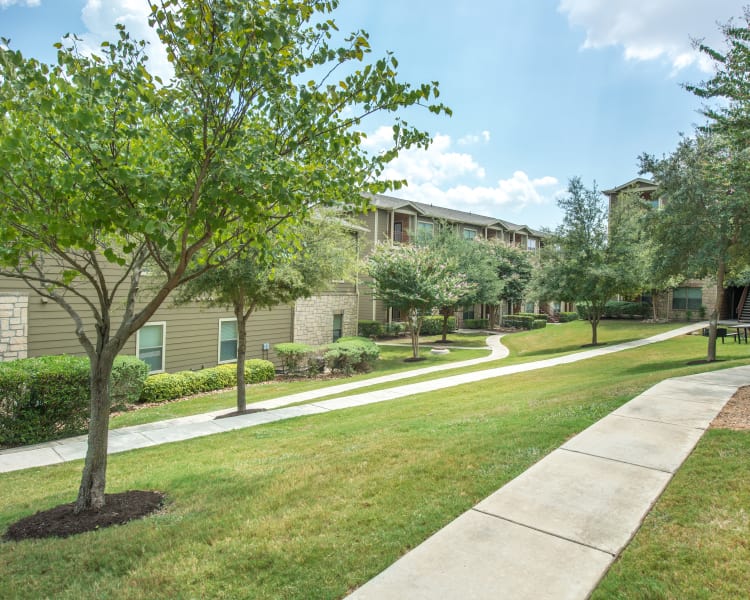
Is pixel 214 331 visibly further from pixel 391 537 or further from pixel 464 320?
pixel 464 320

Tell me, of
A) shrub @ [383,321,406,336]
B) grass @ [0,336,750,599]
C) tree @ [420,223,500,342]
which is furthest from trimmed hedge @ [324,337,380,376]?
shrub @ [383,321,406,336]

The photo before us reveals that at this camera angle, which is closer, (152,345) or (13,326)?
Answer: (13,326)

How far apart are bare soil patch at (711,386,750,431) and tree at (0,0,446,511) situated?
17.3ft

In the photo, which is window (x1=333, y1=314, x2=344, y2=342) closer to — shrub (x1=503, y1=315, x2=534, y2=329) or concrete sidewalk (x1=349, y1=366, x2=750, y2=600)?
concrete sidewalk (x1=349, y1=366, x2=750, y2=600)

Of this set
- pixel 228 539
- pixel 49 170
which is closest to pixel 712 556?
pixel 228 539

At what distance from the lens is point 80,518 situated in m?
4.61

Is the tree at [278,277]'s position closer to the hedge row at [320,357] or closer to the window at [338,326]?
the hedge row at [320,357]

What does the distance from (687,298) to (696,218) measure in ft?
72.9

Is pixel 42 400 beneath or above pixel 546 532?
beneath

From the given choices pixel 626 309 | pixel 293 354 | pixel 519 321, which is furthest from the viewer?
pixel 519 321

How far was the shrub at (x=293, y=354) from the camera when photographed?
16.4 metres

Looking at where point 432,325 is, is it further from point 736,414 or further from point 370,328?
point 736,414

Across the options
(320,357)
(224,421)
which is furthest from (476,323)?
(224,421)

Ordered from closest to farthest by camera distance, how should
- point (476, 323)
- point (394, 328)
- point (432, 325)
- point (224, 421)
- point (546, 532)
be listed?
point (546, 532), point (224, 421), point (394, 328), point (432, 325), point (476, 323)
